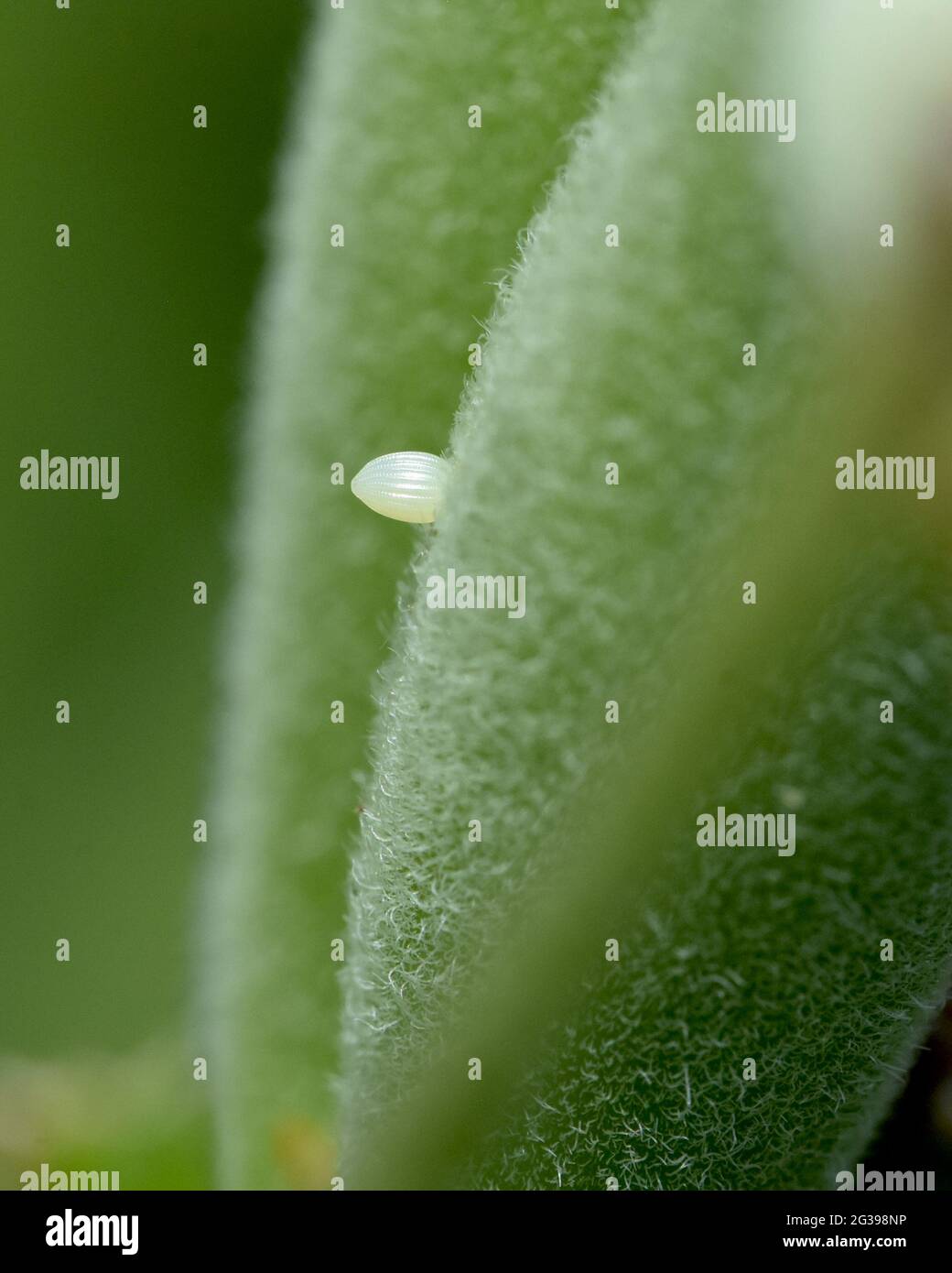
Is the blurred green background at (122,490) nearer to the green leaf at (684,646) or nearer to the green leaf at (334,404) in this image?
the green leaf at (334,404)

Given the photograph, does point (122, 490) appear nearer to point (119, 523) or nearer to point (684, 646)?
point (119, 523)

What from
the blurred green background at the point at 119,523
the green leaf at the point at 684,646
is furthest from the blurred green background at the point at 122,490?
the green leaf at the point at 684,646

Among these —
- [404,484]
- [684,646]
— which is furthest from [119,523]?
[684,646]

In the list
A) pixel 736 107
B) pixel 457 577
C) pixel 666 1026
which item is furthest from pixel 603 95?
pixel 666 1026

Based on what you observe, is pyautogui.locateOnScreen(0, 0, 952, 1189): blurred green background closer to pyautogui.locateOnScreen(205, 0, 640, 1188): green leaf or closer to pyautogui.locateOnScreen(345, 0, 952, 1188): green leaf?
pyautogui.locateOnScreen(205, 0, 640, 1188): green leaf

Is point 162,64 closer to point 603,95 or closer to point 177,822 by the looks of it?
point 603,95

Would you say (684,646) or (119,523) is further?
(119,523)

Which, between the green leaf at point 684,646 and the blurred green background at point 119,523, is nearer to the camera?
the green leaf at point 684,646

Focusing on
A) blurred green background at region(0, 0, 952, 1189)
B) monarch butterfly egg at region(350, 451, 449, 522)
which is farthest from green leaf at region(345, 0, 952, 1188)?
blurred green background at region(0, 0, 952, 1189)
